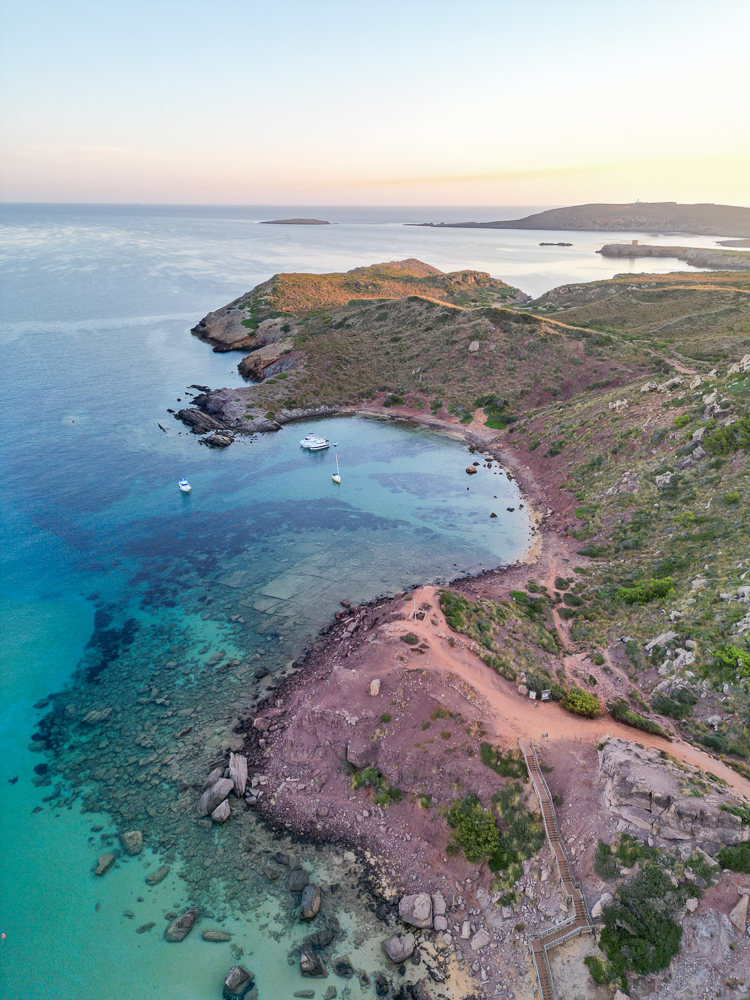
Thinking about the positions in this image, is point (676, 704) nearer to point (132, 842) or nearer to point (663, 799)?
point (663, 799)

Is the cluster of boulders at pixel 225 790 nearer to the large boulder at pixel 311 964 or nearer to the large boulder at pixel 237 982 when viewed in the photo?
the large boulder at pixel 237 982

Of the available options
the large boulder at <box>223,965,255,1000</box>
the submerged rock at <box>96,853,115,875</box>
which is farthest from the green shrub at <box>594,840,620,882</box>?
the submerged rock at <box>96,853,115,875</box>

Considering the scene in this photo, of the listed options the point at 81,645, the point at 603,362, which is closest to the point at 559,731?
the point at 81,645

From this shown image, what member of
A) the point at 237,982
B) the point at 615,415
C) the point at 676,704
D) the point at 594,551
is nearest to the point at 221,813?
the point at 237,982

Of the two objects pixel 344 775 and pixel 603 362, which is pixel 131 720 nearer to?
pixel 344 775

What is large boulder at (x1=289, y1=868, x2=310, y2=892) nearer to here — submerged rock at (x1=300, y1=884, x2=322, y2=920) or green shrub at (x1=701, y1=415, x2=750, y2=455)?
submerged rock at (x1=300, y1=884, x2=322, y2=920)
